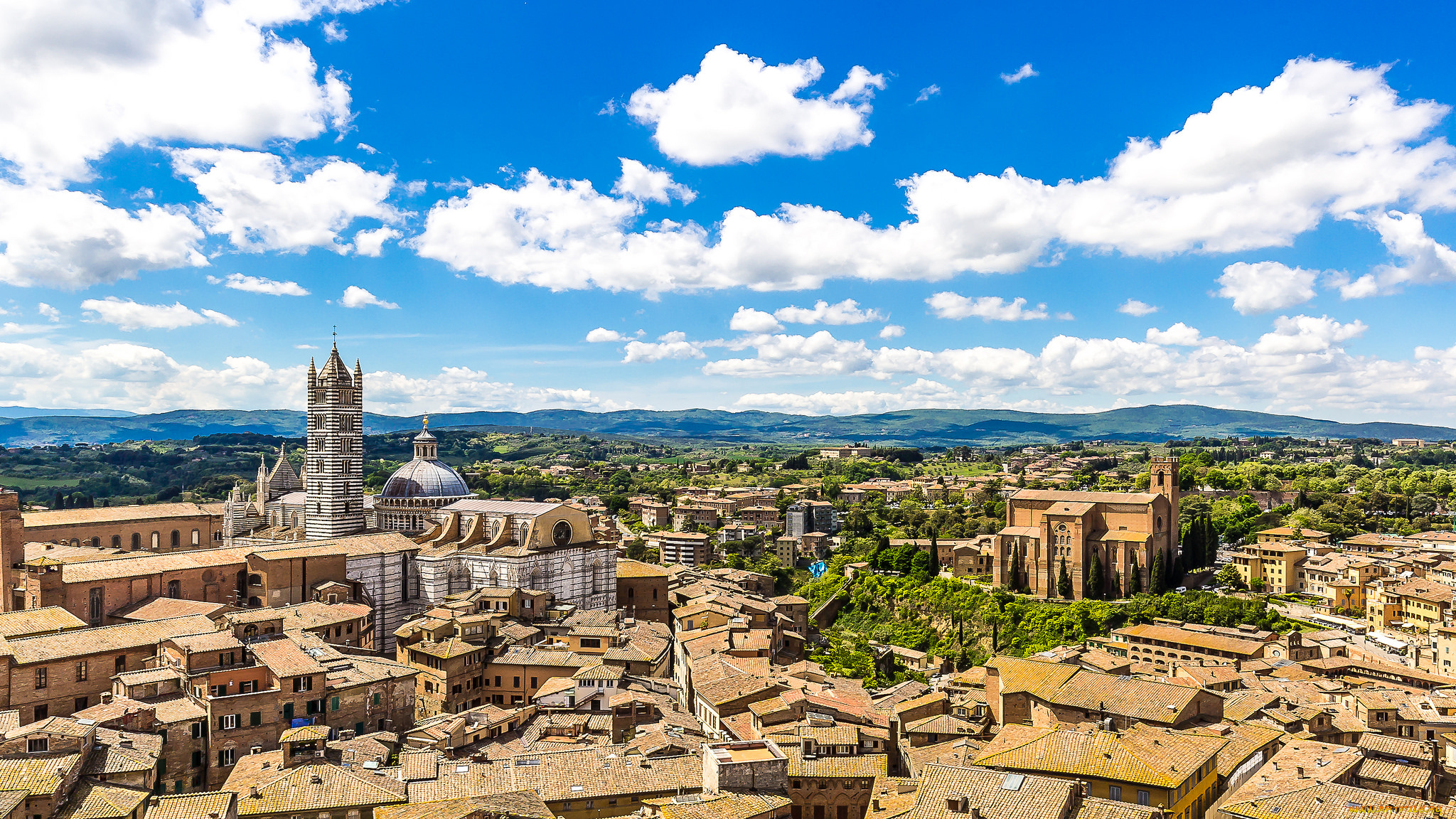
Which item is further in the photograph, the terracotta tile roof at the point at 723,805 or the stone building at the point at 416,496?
the stone building at the point at 416,496

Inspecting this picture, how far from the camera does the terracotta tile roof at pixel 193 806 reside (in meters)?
24.3

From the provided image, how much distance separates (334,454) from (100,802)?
3779 centimetres

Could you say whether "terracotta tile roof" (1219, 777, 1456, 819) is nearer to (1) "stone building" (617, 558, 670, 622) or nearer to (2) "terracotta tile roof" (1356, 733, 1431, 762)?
(2) "terracotta tile roof" (1356, 733, 1431, 762)

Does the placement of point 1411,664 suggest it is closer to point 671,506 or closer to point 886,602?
point 886,602

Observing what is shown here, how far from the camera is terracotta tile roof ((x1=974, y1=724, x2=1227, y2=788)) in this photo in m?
24.9

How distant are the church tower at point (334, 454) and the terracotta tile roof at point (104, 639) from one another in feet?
70.2

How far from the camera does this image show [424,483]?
6412 cm

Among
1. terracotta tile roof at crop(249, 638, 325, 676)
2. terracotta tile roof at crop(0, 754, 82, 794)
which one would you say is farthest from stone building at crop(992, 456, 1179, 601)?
terracotta tile roof at crop(0, 754, 82, 794)

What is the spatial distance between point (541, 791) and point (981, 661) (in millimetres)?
39744

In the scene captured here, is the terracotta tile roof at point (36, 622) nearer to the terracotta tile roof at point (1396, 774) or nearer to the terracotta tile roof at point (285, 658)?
the terracotta tile roof at point (285, 658)

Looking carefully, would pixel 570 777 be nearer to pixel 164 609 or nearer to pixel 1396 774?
pixel 1396 774

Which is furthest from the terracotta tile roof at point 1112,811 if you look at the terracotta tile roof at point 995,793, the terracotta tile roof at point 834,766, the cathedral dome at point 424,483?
the cathedral dome at point 424,483

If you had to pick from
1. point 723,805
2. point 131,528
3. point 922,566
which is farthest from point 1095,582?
point 131,528

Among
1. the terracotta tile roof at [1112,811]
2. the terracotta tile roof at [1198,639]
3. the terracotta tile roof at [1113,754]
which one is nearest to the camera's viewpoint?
the terracotta tile roof at [1112,811]
